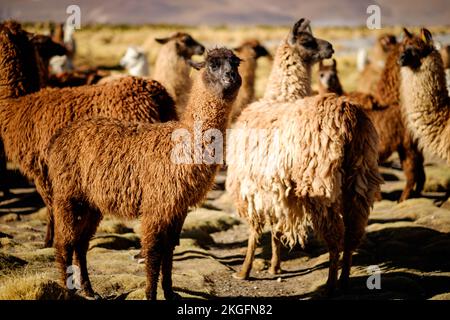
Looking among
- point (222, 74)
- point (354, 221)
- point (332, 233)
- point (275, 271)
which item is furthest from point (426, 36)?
point (222, 74)

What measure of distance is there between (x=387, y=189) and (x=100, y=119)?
6.04m

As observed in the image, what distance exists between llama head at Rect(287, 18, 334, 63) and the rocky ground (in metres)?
2.23

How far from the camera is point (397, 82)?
8.02 metres

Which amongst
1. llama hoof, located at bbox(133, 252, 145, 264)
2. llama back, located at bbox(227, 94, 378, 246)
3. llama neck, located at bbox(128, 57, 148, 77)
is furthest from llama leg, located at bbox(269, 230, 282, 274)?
llama neck, located at bbox(128, 57, 148, 77)

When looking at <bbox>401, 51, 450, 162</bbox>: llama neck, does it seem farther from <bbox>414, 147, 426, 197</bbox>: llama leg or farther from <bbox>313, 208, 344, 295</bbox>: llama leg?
<bbox>313, 208, 344, 295</bbox>: llama leg

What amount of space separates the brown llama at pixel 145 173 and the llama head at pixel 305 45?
195cm

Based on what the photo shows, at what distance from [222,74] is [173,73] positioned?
13.3 ft

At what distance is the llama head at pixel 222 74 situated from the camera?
13.4 feet

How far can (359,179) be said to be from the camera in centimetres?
453

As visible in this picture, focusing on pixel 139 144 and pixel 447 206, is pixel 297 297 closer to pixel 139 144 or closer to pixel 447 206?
pixel 139 144

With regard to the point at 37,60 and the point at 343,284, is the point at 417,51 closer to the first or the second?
the point at 343,284
